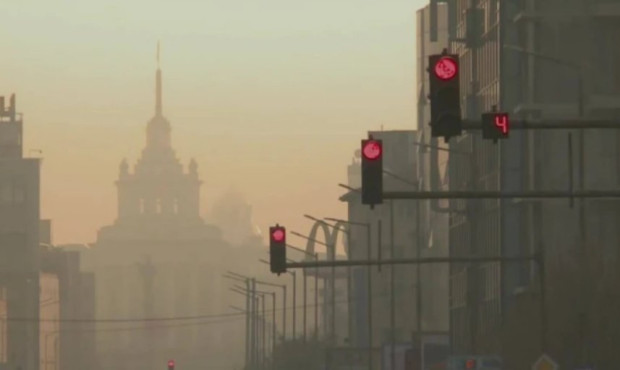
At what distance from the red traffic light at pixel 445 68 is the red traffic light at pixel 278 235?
18588 millimetres

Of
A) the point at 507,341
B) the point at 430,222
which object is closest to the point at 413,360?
the point at 507,341

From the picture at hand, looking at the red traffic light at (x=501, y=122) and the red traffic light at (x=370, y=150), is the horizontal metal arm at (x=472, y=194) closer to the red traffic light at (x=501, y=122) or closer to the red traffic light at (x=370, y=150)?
the red traffic light at (x=370, y=150)

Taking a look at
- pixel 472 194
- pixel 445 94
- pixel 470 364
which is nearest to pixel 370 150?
pixel 472 194

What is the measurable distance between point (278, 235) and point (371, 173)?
1360cm

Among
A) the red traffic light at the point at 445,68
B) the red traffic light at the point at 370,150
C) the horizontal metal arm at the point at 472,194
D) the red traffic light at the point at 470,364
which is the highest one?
the red traffic light at the point at 445,68

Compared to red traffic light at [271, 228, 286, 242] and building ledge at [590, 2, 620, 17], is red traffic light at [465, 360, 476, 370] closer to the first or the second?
red traffic light at [271, 228, 286, 242]

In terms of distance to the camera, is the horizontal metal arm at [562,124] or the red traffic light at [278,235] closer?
the horizontal metal arm at [562,124]

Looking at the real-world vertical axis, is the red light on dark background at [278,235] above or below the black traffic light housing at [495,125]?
below

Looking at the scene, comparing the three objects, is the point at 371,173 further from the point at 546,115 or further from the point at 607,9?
the point at 607,9

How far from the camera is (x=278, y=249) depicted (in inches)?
2231

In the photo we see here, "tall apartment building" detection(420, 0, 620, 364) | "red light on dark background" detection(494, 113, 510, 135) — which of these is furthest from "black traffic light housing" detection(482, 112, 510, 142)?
"tall apartment building" detection(420, 0, 620, 364)

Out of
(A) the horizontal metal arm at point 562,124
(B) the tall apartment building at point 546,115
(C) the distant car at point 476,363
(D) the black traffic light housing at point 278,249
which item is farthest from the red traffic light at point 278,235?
(B) the tall apartment building at point 546,115

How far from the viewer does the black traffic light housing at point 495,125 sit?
3941 centimetres

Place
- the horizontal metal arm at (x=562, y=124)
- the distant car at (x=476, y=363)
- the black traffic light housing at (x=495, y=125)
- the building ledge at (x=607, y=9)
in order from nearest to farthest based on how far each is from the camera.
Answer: the horizontal metal arm at (x=562, y=124), the black traffic light housing at (x=495, y=125), the distant car at (x=476, y=363), the building ledge at (x=607, y=9)
